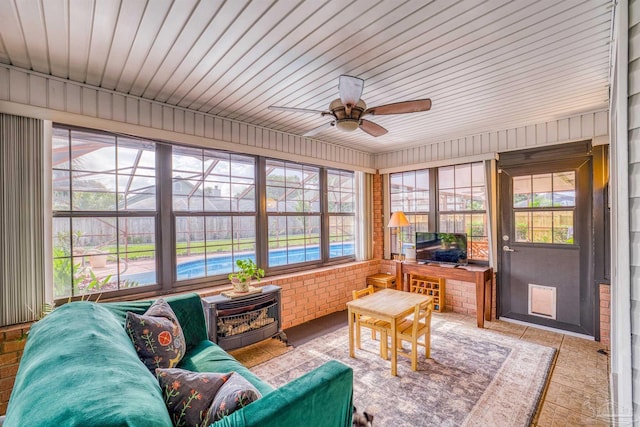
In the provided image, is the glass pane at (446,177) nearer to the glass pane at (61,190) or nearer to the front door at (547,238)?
the front door at (547,238)

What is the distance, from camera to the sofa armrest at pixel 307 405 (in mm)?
937

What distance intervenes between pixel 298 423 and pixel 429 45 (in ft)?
7.60

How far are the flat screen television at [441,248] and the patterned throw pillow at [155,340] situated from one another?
362cm

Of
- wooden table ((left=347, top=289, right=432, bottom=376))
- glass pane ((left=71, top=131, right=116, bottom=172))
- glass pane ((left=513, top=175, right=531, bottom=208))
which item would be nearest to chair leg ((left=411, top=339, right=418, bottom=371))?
wooden table ((left=347, top=289, right=432, bottom=376))

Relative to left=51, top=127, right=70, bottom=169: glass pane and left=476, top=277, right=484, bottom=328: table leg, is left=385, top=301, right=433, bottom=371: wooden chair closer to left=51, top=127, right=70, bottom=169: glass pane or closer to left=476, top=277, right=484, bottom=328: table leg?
left=476, top=277, right=484, bottom=328: table leg

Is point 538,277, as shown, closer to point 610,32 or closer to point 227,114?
point 610,32

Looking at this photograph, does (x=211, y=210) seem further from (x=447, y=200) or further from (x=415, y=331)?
(x=447, y=200)

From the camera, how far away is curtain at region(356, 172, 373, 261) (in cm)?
514

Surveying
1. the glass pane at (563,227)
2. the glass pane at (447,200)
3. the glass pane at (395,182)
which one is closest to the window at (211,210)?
the glass pane at (395,182)

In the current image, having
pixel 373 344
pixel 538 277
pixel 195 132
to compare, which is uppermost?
pixel 195 132

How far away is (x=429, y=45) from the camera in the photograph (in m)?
2.00

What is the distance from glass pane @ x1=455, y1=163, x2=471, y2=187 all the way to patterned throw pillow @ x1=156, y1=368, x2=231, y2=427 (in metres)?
4.30

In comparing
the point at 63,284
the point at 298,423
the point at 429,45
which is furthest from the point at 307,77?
the point at 63,284

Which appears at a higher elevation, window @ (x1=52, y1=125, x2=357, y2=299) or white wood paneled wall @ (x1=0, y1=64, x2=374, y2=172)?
white wood paneled wall @ (x1=0, y1=64, x2=374, y2=172)
